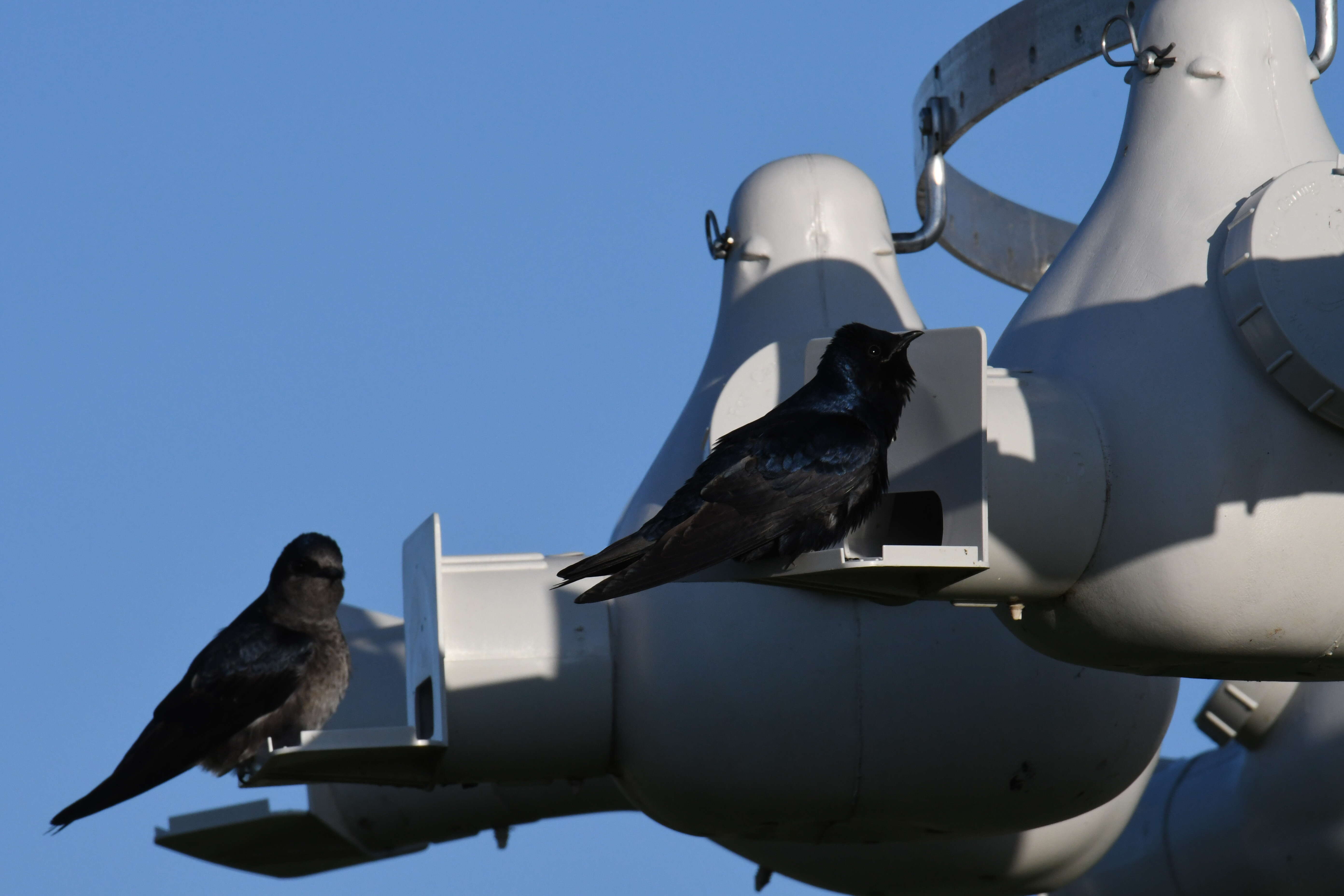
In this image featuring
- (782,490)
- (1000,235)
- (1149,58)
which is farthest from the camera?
(1000,235)

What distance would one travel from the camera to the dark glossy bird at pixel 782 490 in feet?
15.2

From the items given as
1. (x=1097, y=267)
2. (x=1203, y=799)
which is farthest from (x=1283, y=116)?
(x=1203, y=799)

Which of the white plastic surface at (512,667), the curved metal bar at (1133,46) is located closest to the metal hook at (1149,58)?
the curved metal bar at (1133,46)

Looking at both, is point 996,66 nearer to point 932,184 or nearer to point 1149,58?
point 932,184

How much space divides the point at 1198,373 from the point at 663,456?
9.26ft

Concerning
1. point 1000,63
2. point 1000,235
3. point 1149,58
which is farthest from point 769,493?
point 1000,235

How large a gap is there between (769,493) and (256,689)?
406cm

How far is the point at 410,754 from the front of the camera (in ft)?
21.7

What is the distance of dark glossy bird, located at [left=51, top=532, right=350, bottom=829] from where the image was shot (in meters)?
8.07

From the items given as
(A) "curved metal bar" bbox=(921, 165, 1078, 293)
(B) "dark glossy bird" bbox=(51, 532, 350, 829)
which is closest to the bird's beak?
(B) "dark glossy bird" bbox=(51, 532, 350, 829)

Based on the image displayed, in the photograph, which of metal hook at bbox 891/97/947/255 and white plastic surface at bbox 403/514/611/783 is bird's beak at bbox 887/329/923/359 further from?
metal hook at bbox 891/97/947/255

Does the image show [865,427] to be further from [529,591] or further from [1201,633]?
[529,591]

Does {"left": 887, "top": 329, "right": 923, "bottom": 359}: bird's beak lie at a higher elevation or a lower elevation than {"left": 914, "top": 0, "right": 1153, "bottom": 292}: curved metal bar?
lower

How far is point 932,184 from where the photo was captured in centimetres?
858
